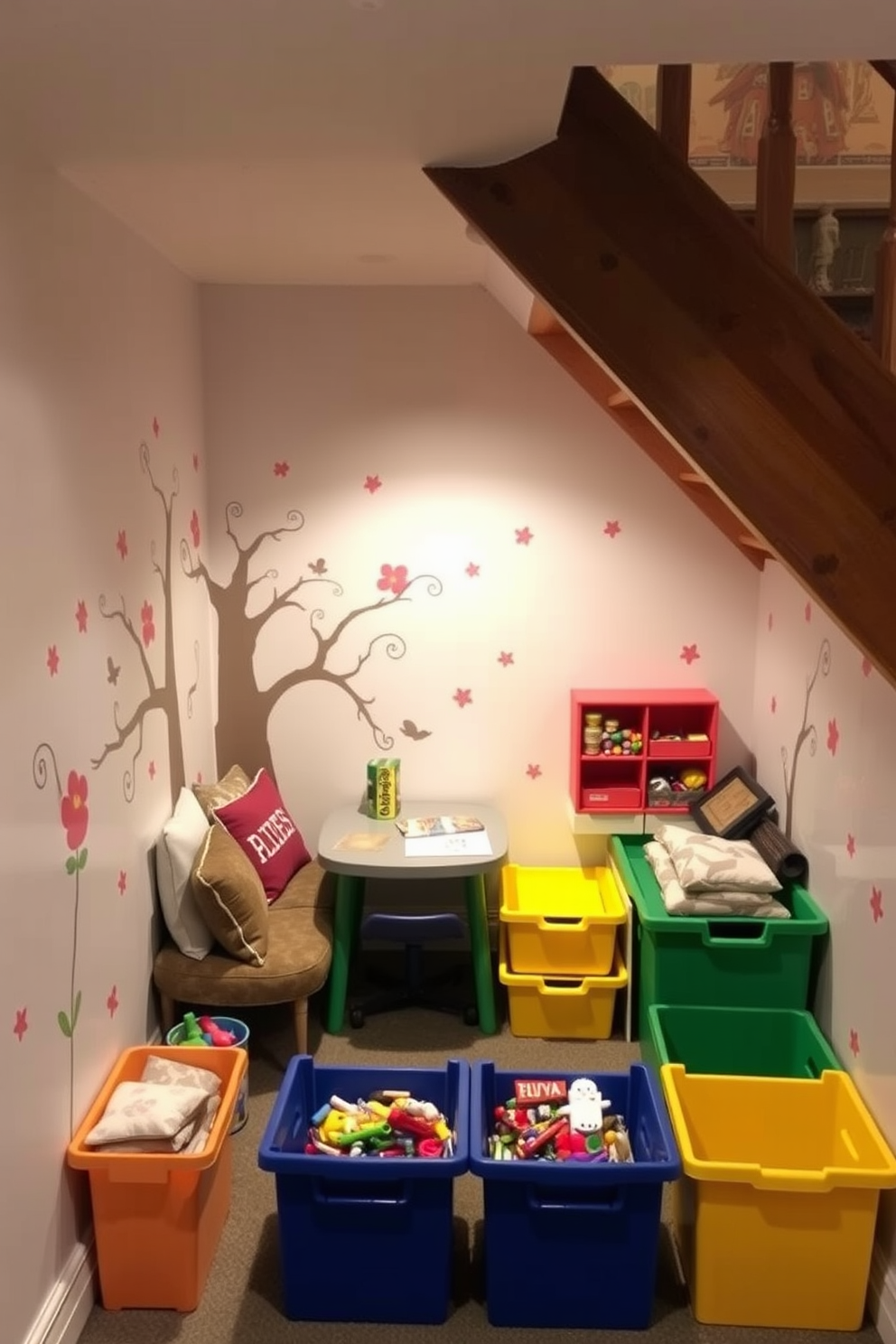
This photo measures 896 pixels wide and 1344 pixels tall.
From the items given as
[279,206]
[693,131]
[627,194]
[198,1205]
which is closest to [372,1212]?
[198,1205]

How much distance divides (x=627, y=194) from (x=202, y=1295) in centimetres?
223

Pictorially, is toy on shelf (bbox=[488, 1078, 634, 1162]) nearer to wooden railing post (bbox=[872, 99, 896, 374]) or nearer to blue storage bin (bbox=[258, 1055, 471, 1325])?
blue storage bin (bbox=[258, 1055, 471, 1325])

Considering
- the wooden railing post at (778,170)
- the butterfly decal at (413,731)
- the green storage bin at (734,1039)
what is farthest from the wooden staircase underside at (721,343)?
the butterfly decal at (413,731)

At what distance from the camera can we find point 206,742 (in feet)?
10.8

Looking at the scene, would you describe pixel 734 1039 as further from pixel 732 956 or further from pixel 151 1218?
pixel 151 1218

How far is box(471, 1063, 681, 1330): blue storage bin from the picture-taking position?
1.94 metres

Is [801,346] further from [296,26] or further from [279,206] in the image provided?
[279,206]

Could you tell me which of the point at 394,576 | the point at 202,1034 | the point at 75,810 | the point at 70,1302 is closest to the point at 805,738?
the point at 394,576

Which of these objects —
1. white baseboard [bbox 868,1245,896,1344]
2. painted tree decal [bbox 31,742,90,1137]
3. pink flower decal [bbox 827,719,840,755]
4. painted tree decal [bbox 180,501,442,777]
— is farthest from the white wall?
pink flower decal [bbox 827,719,840,755]

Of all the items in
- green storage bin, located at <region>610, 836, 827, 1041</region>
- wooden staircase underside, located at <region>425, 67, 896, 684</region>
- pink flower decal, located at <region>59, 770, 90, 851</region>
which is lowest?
green storage bin, located at <region>610, 836, 827, 1041</region>

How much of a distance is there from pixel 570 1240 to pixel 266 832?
4.80 feet

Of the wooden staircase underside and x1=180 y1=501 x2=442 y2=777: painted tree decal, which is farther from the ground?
the wooden staircase underside

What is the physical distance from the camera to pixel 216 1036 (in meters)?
2.58

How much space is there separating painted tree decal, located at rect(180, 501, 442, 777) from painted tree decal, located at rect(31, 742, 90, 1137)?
1.26m
